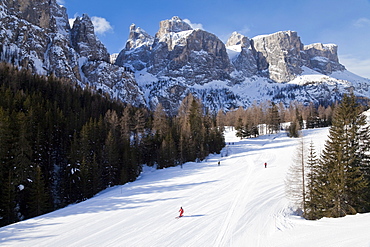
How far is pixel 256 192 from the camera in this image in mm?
26859

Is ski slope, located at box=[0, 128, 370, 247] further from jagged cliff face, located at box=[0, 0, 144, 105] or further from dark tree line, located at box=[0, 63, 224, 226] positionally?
jagged cliff face, located at box=[0, 0, 144, 105]

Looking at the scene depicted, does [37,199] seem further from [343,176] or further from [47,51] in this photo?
[47,51]

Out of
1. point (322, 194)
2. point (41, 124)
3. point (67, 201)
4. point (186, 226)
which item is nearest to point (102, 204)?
point (186, 226)

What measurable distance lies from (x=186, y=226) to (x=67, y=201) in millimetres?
29021

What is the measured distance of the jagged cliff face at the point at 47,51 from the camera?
4919 inches

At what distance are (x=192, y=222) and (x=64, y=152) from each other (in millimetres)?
38332

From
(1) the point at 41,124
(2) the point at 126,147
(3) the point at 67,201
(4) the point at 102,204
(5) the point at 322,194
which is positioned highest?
(1) the point at 41,124

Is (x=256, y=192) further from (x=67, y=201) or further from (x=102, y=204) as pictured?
(x=67, y=201)

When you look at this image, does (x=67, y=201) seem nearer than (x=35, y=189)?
No

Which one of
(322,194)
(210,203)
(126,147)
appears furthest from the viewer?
(126,147)

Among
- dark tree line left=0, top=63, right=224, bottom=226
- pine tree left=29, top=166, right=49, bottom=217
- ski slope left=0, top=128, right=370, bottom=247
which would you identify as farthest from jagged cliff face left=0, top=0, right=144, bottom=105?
ski slope left=0, top=128, right=370, bottom=247

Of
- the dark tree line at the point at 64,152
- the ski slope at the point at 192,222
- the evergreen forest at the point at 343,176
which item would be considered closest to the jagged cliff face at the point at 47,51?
the dark tree line at the point at 64,152

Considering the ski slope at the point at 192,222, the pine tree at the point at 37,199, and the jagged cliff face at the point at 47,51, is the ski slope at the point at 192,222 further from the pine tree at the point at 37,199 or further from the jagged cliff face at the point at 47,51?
the jagged cliff face at the point at 47,51

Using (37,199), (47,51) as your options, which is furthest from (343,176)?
(47,51)
